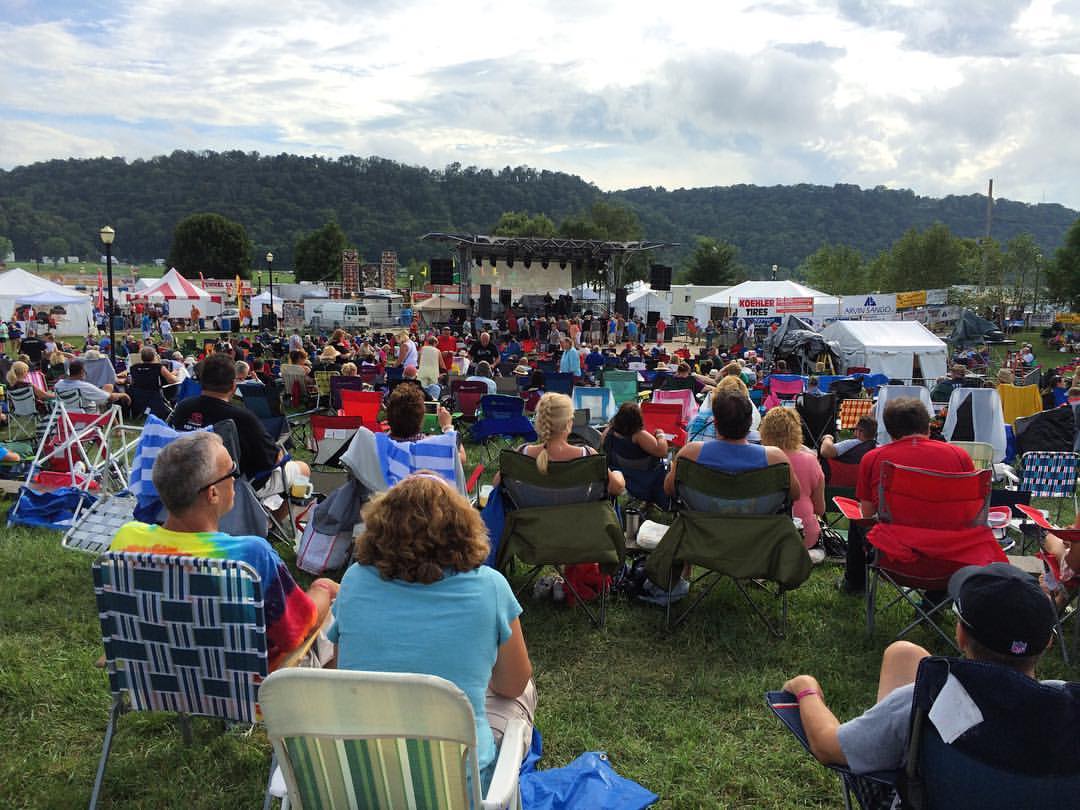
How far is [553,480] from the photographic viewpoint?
3637 millimetres

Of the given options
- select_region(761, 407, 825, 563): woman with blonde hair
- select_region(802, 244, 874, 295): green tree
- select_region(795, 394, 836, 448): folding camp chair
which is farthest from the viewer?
select_region(802, 244, 874, 295): green tree

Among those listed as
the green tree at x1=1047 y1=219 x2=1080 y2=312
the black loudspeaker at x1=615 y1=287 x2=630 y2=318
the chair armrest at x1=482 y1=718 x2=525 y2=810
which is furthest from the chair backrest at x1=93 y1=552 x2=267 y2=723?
the green tree at x1=1047 y1=219 x2=1080 y2=312

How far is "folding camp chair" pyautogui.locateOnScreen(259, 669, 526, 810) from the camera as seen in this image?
A: 4.47 feet

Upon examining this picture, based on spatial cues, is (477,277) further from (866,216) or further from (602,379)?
(866,216)

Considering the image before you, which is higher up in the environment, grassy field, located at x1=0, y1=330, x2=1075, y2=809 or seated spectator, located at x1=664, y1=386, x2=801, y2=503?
seated spectator, located at x1=664, y1=386, x2=801, y2=503

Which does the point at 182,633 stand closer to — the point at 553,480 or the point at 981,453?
the point at 553,480

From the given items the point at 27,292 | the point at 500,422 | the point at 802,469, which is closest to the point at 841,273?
the point at 27,292

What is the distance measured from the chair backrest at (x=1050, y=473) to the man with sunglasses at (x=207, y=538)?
4.91 meters

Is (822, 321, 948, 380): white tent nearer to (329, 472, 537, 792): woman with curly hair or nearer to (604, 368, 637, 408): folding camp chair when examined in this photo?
(604, 368, 637, 408): folding camp chair

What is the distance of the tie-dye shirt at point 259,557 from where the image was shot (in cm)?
210

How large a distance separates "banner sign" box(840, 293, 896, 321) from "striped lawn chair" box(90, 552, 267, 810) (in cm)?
2399

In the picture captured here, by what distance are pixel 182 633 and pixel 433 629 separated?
77 centimetres

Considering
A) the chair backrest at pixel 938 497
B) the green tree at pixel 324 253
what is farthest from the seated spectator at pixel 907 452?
the green tree at pixel 324 253

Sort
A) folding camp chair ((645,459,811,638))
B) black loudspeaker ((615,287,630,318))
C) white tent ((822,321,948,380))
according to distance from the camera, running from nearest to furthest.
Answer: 1. folding camp chair ((645,459,811,638))
2. white tent ((822,321,948,380))
3. black loudspeaker ((615,287,630,318))
